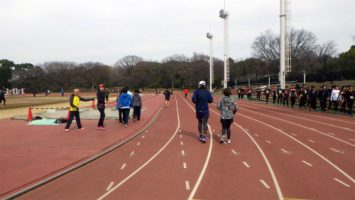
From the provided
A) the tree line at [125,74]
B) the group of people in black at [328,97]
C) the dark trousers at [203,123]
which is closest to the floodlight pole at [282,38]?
the group of people in black at [328,97]

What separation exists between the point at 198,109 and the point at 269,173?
451 cm

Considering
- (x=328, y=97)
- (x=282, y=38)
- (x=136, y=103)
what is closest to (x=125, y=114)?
(x=136, y=103)

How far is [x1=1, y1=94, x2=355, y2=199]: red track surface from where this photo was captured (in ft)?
22.1

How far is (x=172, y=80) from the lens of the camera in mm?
122688

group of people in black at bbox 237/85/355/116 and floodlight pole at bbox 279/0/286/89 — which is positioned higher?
floodlight pole at bbox 279/0/286/89

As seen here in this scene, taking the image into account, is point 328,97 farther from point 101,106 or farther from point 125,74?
point 125,74

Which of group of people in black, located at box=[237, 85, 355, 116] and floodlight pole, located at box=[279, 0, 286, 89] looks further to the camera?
floodlight pole, located at box=[279, 0, 286, 89]

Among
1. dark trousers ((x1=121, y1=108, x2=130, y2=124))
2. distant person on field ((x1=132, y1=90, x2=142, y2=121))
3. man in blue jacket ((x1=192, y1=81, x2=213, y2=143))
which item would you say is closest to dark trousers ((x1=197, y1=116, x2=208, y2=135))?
man in blue jacket ((x1=192, y1=81, x2=213, y2=143))

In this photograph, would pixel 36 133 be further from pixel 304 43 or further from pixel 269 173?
pixel 304 43

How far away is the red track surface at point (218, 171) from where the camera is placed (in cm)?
674

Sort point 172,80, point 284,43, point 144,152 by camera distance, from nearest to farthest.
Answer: point 144,152
point 284,43
point 172,80

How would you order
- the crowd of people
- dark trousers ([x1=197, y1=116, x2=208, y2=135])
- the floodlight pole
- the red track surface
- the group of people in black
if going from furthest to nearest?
the floodlight pole → the group of people in black → the crowd of people → dark trousers ([x1=197, y1=116, x2=208, y2=135]) → the red track surface

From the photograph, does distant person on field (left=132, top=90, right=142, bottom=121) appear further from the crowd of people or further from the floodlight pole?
the floodlight pole

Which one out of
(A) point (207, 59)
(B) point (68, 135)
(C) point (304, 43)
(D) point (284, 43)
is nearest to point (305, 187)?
(B) point (68, 135)
